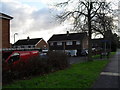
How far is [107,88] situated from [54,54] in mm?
5414

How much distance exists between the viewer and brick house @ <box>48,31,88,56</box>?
165 ft

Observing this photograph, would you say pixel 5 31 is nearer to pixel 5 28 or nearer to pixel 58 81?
pixel 5 28

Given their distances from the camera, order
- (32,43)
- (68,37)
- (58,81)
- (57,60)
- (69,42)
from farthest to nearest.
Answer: (32,43) < (68,37) < (69,42) < (57,60) < (58,81)

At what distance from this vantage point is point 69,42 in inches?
2045

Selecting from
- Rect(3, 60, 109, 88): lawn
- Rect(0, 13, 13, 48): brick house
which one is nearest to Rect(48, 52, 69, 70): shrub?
Rect(3, 60, 109, 88): lawn

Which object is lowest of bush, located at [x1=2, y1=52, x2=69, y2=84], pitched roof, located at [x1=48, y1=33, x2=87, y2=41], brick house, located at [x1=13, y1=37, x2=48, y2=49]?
bush, located at [x1=2, y1=52, x2=69, y2=84]

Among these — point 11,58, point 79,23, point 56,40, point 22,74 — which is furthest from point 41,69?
point 56,40

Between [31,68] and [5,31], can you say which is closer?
[31,68]

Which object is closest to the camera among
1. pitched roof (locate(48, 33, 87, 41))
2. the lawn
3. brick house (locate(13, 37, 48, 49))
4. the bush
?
the lawn

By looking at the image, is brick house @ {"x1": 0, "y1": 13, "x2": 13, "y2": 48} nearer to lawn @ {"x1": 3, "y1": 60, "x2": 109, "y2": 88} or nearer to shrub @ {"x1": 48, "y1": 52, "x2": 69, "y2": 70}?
shrub @ {"x1": 48, "y1": 52, "x2": 69, "y2": 70}

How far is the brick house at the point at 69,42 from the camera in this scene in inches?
1975

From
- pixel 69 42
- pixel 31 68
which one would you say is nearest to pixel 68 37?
pixel 69 42

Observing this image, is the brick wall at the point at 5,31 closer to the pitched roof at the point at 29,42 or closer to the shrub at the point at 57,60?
the shrub at the point at 57,60

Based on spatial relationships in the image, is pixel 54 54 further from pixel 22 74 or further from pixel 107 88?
pixel 107 88
